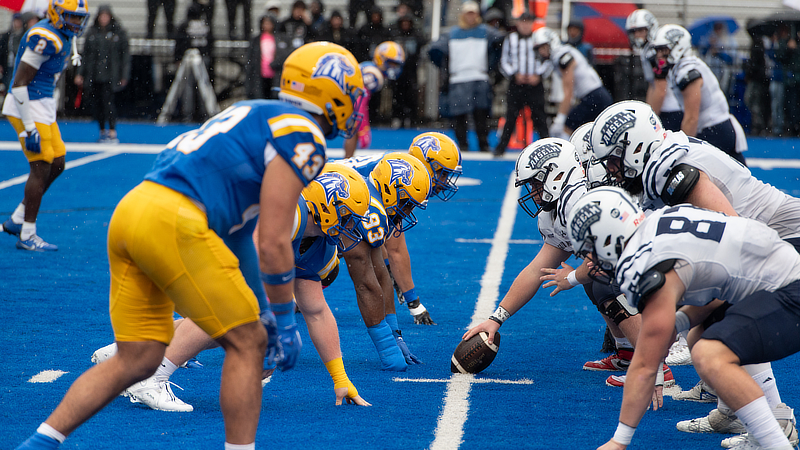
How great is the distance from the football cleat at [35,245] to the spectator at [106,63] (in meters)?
8.02

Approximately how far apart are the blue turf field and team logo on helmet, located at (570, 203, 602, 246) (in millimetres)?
931

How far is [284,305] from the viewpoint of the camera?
3186 millimetres

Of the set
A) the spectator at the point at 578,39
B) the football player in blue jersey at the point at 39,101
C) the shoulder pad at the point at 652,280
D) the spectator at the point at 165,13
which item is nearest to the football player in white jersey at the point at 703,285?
the shoulder pad at the point at 652,280

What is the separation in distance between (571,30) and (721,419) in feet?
43.0

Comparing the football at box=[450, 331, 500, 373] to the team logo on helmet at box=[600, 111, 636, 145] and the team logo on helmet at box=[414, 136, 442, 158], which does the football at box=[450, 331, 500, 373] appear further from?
the team logo on helmet at box=[414, 136, 442, 158]

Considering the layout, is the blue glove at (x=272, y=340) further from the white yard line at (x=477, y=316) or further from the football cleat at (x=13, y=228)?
the football cleat at (x=13, y=228)

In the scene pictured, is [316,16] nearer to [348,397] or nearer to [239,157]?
[348,397]

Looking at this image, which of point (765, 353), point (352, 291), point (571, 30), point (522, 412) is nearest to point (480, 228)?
point (352, 291)

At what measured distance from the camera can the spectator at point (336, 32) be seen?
1750cm

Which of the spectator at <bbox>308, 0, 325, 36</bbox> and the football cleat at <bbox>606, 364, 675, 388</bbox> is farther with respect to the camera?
the spectator at <bbox>308, 0, 325, 36</bbox>

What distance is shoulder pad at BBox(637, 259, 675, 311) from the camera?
3.21 m

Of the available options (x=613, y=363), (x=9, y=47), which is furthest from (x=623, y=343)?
(x=9, y=47)

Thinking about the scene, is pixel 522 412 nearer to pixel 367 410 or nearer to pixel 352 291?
pixel 367 410

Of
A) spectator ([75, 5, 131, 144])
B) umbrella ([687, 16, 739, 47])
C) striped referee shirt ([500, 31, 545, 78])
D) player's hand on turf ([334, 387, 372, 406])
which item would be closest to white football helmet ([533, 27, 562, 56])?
striped referee shirt ([500, 31, 545, 78])
